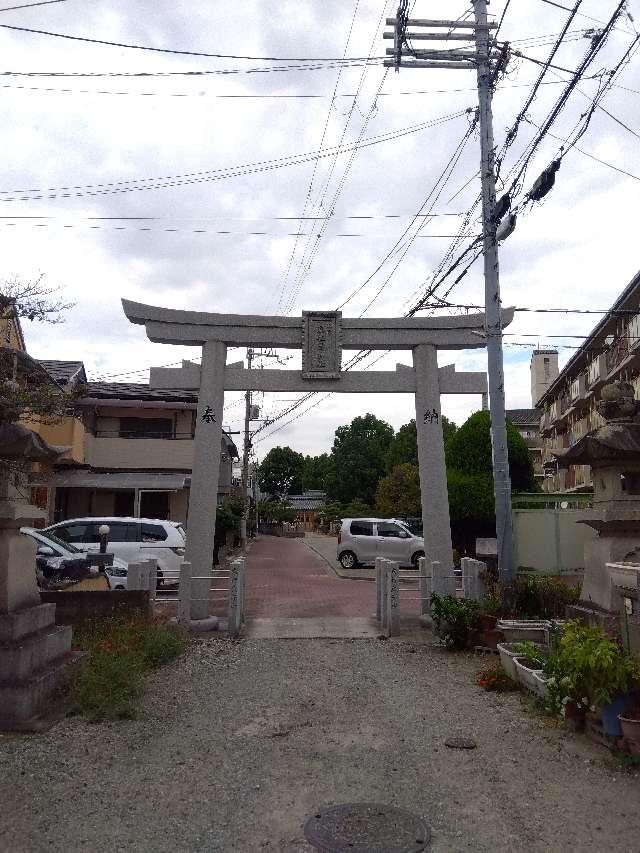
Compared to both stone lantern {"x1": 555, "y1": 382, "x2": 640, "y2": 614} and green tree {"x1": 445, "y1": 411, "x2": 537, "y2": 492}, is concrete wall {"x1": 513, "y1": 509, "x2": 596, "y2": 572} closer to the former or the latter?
stone lantern {"x1": 555, "y1": 382, "x2": 640, "y2": 614}

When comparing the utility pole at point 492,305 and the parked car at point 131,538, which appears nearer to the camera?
the utility pole at point 492,305

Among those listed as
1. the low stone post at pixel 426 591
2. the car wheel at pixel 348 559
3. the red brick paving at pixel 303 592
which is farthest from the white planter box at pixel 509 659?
the car wheel at pixel 348 559

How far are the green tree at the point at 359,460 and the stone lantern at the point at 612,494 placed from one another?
4720cm

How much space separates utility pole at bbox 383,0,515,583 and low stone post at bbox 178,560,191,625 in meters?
5.45

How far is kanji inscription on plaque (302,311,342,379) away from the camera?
1291cm

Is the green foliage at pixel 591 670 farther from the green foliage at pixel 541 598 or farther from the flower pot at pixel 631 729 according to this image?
the green foliage at pixel 541 598

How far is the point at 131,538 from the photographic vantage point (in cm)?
1644

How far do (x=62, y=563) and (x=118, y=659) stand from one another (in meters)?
5.83

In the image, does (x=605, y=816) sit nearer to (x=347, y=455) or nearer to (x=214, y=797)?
(x=214, y=797)

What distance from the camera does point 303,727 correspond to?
6.66 metres

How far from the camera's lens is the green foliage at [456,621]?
10258 millimetres

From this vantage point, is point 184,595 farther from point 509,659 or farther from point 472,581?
point 509,659

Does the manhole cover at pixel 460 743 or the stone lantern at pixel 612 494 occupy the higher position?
the stone lantern at pixel 612 494

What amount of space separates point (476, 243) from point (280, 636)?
781 cm
